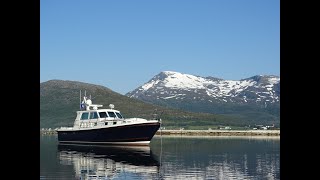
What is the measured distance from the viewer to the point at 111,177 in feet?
108

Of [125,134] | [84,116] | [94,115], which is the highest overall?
[94,115]

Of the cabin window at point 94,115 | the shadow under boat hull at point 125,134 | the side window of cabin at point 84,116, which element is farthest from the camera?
the side window of cabin at point 84,116

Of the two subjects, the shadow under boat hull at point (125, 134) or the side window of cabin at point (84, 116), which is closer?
the shadow under boat hull at point (125, 134)

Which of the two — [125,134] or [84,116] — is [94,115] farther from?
[125,134]

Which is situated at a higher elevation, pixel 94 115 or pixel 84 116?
pixel 94 115

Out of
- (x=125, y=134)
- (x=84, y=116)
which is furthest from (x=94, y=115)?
(x=125, y=134)

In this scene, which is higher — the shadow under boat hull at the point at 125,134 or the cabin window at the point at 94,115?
the cabin window at the point at 94,115

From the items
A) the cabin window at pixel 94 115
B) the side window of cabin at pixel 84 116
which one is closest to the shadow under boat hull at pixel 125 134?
the cabin window at pixel 94 115

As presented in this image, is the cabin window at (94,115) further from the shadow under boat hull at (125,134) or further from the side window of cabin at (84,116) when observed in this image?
the shadow under boat hull at (125,134)

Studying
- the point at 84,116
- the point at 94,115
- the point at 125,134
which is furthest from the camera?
the point at 84,116
